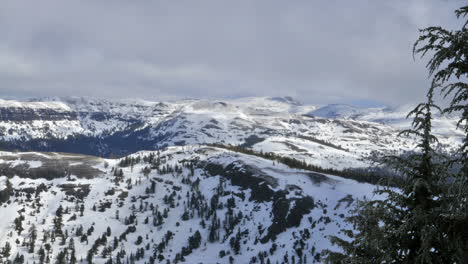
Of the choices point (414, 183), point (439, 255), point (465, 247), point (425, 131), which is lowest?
point (439, 255)

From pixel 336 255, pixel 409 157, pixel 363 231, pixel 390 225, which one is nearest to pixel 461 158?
pixel 409 157

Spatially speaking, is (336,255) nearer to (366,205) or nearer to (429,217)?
(366,205)

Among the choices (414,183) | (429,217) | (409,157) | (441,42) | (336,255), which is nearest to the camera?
(441,42)

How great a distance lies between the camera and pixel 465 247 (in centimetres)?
1339

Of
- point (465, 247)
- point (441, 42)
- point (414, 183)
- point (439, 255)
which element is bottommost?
point (439, 255)

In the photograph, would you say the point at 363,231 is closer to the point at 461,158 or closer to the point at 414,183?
the point at 414,183

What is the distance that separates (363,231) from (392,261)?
201cm

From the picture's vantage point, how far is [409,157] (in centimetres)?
1745

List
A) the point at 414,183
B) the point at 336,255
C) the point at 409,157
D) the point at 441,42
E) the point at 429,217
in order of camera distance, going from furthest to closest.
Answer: the point at 336,255 → the point at 409,157 → the point at 414,183 → the point at 429,217 → the point at 441,42

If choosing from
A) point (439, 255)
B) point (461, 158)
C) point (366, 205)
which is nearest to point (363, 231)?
point (366, 205)

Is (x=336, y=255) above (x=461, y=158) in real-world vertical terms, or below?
below

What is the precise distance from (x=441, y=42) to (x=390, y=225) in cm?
954

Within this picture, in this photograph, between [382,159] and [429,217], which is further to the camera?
[382,159]

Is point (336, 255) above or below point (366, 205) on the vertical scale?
below
